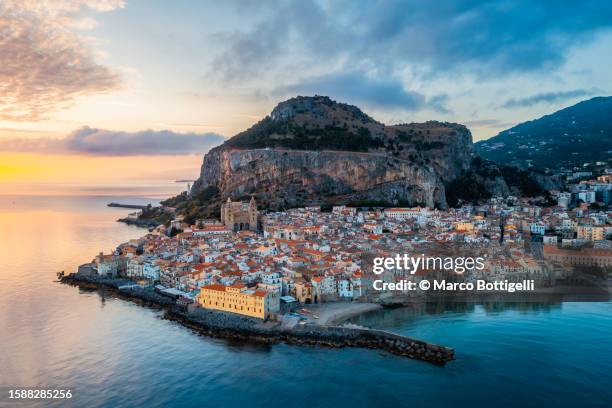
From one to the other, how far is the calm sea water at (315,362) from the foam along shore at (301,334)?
43 cm

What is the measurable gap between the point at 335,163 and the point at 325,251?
22600 millimetres

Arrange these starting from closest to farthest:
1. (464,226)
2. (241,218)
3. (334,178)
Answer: (464,226) < (241,218) < (334,178)

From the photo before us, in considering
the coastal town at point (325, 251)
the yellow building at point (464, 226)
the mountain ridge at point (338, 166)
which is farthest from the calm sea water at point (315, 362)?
the mountain ridge at point (338, 166)

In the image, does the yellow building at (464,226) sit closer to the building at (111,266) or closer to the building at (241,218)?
the building at (241,218)

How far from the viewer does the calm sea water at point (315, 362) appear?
1220 cm

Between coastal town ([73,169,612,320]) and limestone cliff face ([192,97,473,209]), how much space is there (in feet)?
19.1

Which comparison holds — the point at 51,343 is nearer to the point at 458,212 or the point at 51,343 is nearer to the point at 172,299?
the point at 172,299

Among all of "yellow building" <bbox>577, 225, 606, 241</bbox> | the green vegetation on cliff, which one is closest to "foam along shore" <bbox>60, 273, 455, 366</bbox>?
"yellow building" <bbox>577, 225, 606, 241</bbox>

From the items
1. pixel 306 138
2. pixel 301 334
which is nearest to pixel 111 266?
pixel 301 334

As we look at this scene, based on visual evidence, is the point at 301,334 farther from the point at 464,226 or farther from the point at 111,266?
the point at 464,226

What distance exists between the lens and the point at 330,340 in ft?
50.8

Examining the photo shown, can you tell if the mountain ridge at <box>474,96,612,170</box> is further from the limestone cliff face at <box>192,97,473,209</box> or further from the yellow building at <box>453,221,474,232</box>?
the yellow building at <box>453,221,474,232</box>

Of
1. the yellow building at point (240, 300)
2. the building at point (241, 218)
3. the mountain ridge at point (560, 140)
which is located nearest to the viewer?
the yellow building at point (240, 300)

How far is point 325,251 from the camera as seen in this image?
26094 mm
